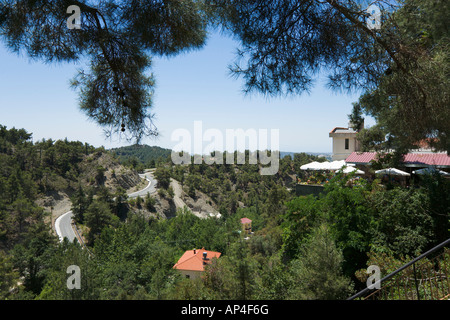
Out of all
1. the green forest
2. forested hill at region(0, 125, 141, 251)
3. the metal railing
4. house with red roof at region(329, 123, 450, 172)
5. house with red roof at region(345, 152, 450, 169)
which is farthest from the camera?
forested hill at region(0, 125, 141, 251)

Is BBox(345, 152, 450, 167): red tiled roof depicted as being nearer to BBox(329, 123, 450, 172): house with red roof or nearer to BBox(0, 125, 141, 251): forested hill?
BBox(329, 123, 450, 172): house with red roof

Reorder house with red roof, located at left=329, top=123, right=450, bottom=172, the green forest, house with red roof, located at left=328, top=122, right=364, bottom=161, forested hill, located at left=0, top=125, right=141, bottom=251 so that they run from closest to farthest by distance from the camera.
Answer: the green forest
house with red roof, located at left=329, top=123, right=450, bottom=172
house with red roof, located at left=328, top=122, right=364, bottom=161
forested hill, located at left=0, top=125, right=141, bottom=251

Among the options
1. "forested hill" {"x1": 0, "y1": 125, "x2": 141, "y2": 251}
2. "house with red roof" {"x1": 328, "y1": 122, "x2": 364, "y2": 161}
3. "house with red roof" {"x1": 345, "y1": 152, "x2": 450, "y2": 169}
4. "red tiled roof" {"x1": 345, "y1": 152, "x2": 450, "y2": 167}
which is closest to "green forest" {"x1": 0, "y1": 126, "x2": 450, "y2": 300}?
"forested hill" {"x1": 0, "y1": 125, "x2": 141, "y2": 251}

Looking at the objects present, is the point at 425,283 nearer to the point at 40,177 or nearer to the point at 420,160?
the point at 420,160

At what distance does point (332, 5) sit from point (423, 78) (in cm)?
A: 106

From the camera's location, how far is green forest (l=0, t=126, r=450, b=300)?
443cm

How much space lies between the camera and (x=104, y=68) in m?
2.62

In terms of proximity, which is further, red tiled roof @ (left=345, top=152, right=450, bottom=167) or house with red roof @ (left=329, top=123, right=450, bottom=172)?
house with red roof @ (left=329, top=123, right=450, bottom=172)

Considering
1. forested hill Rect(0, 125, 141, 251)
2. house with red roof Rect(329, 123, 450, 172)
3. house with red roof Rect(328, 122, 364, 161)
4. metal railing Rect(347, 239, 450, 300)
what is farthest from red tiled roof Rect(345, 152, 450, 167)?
forested hill Rect(0, 125, 141, 251)

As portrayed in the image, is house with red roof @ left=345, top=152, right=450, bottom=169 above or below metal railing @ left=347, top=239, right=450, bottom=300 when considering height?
above

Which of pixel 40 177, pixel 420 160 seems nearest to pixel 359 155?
pixel 420 160

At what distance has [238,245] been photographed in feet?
21.9

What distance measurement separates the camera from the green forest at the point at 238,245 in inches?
174
